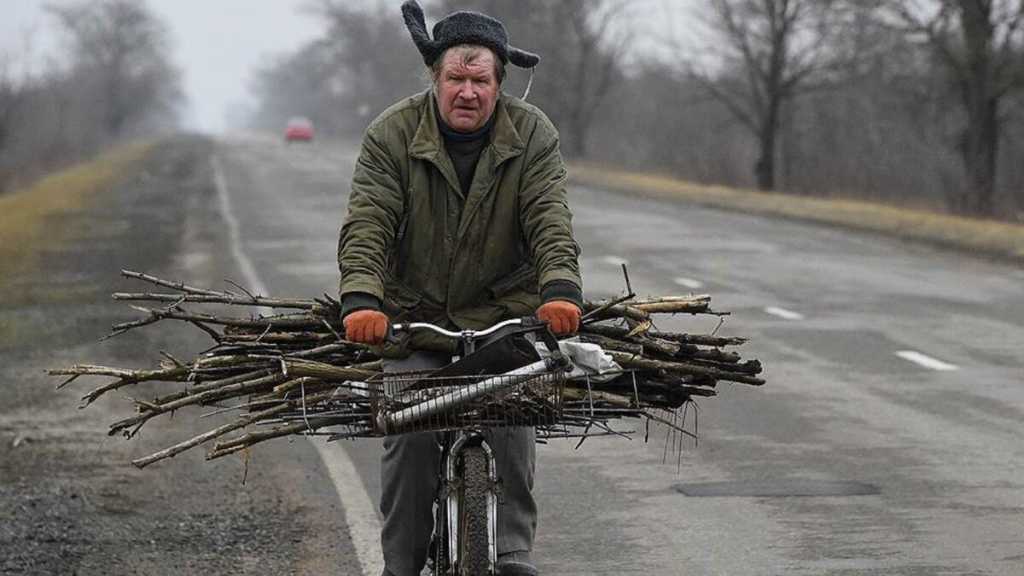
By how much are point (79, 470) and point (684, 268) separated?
41.9ft

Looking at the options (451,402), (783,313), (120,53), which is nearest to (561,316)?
(451,402)

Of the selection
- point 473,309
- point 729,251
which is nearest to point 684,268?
point 729,251

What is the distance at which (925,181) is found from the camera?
5081cm

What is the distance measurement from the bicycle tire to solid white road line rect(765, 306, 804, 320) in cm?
1164

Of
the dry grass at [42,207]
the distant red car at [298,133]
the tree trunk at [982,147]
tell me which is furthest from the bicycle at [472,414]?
the distant red car at [298,133]

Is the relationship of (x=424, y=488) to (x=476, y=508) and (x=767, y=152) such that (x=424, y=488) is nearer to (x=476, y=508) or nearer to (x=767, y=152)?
(x=476, y=508)

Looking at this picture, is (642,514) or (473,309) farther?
(642,514)

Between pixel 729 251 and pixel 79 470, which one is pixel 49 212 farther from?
pixel 79 470

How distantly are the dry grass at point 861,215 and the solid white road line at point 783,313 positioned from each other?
23.6ft

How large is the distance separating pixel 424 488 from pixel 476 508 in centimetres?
31

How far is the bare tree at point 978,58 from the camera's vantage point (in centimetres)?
3550

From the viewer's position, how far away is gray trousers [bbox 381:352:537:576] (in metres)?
5.40

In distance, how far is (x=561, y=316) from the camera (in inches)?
200

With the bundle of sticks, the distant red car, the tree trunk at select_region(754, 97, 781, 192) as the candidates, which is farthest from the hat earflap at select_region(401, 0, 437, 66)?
the distant red car
